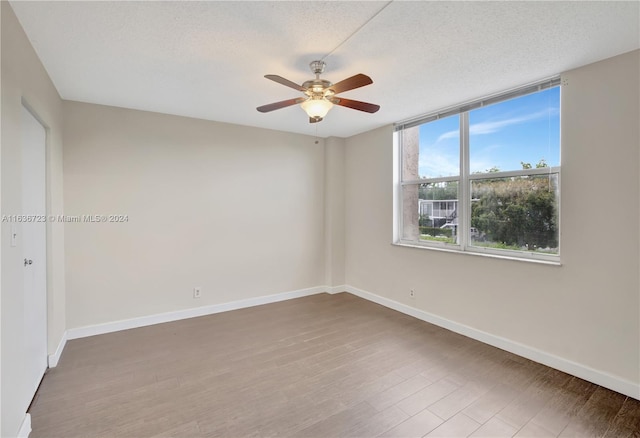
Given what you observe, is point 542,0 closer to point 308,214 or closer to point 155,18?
point 155,18

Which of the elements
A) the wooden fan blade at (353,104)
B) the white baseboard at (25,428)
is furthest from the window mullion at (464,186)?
the white baseboard at (25,428)

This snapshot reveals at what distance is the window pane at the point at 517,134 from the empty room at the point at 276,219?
18mm

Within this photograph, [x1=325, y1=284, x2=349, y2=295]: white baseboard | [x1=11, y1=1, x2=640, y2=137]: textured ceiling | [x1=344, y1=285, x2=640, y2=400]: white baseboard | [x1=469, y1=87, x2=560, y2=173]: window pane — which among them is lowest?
[x1=344, y1=285, x2=640, y2=400]: white baseboard

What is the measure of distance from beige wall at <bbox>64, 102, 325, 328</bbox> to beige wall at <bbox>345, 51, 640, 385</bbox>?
250 cm

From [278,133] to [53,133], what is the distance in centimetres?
256

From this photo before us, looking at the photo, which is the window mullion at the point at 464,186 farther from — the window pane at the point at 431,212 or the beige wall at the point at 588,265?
the beige wall at the point at 588,265

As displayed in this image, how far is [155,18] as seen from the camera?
1.85 metres

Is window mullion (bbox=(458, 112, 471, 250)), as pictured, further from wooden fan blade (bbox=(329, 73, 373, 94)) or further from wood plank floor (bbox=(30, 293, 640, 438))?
wooden fan blade (bbox=(329, 73, 373, 94))

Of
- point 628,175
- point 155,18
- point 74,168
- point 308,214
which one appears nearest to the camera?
point 155,18

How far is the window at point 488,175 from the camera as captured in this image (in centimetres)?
277

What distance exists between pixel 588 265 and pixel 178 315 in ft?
13.8

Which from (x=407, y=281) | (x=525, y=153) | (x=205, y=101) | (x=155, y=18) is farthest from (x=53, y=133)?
(x=525, y=153)

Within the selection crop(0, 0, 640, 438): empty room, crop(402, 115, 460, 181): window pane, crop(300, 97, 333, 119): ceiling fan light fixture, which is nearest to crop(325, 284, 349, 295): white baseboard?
crop(0, 0, 640, 438): empty room

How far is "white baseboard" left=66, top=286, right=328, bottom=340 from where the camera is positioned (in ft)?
10.7
